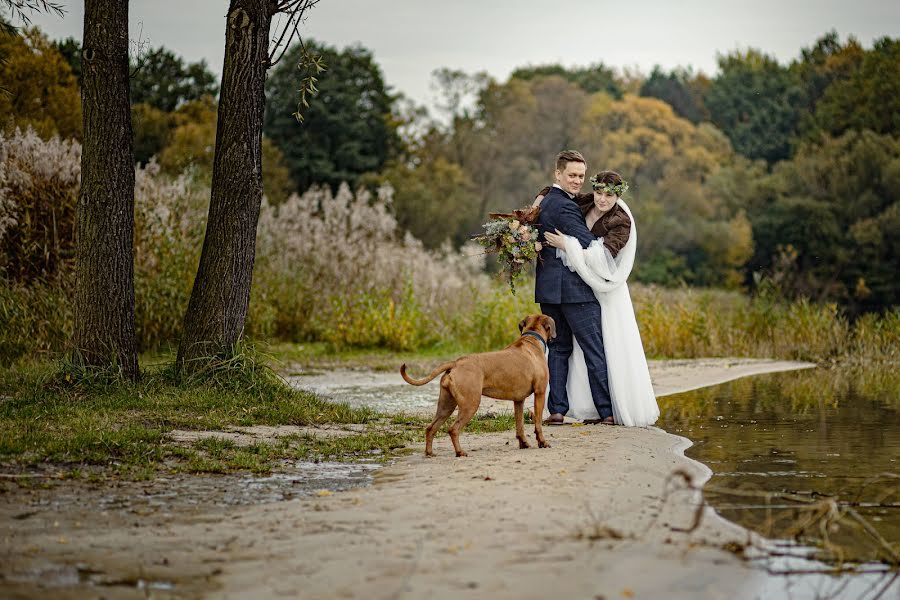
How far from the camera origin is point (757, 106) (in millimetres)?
61188

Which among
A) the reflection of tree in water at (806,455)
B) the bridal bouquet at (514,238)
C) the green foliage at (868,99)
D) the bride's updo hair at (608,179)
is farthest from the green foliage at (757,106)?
the bridal bouquet at (514,238)

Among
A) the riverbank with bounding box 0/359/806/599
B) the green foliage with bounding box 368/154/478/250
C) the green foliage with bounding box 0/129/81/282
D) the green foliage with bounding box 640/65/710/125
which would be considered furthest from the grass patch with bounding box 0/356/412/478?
the green foliage with bounding box 640/65/710/125

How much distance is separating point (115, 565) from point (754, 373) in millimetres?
12555

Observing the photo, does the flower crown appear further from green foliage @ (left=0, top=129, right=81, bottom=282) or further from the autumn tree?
green foliage @ (left=0, top=129, right=81, bottom=282)

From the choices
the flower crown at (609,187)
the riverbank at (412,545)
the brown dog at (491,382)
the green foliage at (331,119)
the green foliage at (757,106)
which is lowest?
the riverbank at (412,545)

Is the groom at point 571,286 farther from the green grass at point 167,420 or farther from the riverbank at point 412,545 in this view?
the riverbank at point 412,545

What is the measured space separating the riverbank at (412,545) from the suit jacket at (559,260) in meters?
2.83

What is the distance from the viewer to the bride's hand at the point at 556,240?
9242 millimetres

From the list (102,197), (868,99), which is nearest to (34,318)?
(102,197)

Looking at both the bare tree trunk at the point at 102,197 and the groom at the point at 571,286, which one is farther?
the bare tree trunk at the point at 102,197

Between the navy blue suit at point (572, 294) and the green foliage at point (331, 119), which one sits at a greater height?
the green foliage at point (331, 119)

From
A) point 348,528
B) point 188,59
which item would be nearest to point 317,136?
point 188,59

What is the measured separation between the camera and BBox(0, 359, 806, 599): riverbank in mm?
4457

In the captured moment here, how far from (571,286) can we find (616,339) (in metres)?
0.65
